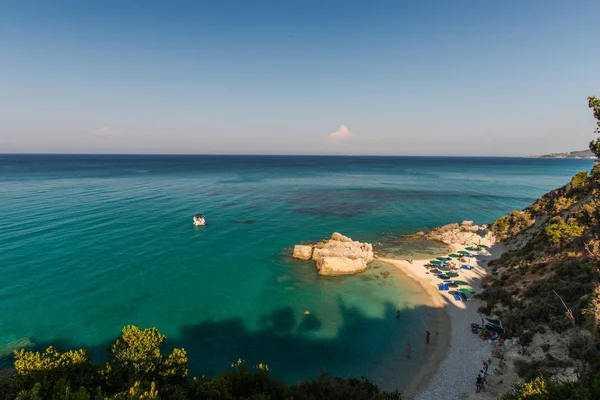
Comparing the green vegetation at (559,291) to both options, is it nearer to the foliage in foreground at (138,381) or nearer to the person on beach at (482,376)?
the person on beach at (482,376)

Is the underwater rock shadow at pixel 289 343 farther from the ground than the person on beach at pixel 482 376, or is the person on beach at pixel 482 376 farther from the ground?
the person on beach at pixel 482 376

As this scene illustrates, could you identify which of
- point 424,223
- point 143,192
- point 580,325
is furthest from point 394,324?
point 143,192

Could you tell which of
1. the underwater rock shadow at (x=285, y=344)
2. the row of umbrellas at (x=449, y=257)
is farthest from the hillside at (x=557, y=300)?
the underwater rock shadow at (x=285, y=344)

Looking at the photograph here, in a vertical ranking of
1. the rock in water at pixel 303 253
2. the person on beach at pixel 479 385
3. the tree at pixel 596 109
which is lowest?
the person on beach at pixel 479 385

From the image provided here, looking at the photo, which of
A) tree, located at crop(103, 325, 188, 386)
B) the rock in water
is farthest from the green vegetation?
the rock in water

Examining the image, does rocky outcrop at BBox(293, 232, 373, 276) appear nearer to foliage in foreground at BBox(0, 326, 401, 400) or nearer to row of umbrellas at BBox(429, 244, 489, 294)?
row of umbrellas at BBox(429, 244, 489, 294)

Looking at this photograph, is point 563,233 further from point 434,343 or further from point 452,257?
point 434,343
